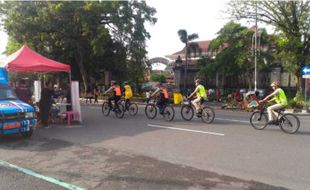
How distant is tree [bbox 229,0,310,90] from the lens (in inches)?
950

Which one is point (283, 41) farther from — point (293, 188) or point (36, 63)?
point (293, 188)

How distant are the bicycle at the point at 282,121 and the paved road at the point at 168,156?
0.24m

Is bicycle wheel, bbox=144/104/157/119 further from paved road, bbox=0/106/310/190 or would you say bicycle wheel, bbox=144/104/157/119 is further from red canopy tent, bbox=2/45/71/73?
red canopy tent, bbox=2/45/71/73

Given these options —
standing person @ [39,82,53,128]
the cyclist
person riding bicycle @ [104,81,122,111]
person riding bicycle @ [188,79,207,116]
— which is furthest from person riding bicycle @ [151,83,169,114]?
standing person @ [39,82,53,128]

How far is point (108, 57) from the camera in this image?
118ft

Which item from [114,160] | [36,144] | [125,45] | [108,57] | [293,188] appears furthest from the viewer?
[108,57]

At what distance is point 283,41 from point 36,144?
21.2 m

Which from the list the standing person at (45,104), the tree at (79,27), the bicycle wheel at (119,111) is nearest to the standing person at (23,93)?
the standing person at (45,104)

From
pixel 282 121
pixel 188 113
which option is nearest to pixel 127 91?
pixel 188 113

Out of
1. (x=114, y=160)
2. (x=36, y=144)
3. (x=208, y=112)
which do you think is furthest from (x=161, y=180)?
(x=208, y=112)

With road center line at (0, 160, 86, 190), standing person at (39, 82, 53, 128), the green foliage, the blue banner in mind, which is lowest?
road center line at (0, 160, 86, 190)

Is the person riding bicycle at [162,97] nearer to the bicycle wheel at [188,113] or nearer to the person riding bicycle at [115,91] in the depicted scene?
the bicycle wheel at [188,113]

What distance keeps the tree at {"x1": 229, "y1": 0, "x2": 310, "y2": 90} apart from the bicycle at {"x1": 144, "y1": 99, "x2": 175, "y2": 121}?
13.9 metres

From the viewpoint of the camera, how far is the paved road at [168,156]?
18.6 feet
